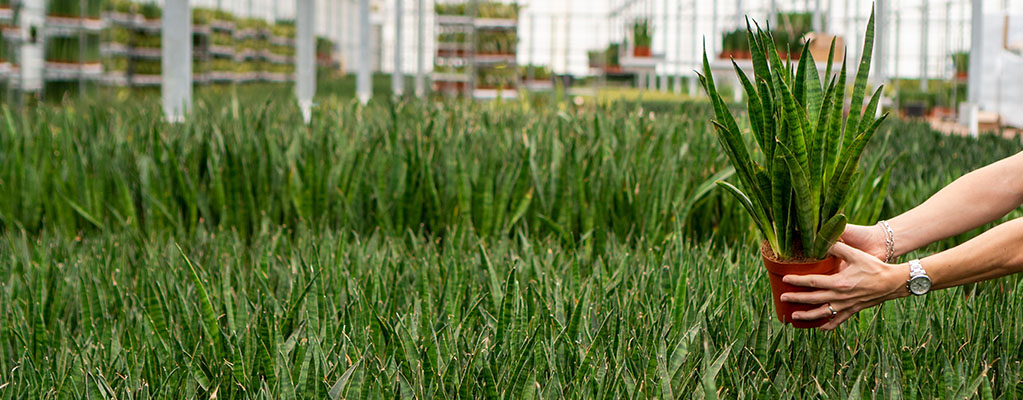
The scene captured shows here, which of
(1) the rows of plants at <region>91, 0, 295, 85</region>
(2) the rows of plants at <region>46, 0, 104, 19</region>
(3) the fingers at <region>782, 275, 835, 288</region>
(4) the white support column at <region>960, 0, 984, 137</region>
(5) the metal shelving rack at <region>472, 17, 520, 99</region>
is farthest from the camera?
(1) the rows of plants at <region>91, 0, 295, 85</region>

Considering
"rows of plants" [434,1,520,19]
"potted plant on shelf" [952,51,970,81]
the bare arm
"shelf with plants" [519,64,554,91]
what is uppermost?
"rows of plants" [434,1,520,19]

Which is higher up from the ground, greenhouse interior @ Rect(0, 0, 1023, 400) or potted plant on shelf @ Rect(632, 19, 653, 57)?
potted plant on shelf @ Rect(632, 19, 653, 57)

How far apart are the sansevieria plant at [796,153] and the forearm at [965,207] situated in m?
0.18

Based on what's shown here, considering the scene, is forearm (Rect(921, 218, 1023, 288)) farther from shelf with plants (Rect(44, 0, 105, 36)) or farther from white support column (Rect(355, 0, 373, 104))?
shelf with plants (Rect(44, 0, 105, 36))

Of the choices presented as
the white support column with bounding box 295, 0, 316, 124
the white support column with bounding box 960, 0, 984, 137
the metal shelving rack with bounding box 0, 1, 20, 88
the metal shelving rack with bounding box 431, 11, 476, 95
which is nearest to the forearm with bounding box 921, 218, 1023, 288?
the white support column with bounding box 960, 0, 984, 137

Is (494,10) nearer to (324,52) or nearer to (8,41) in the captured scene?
(8,41)

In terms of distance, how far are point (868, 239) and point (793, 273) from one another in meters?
0.23

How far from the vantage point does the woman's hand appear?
1117 millimetres

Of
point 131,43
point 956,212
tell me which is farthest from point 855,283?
point 131,43

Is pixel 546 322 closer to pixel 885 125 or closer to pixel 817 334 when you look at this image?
pixel 817 334

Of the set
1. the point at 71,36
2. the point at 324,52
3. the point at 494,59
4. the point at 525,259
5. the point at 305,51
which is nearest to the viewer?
the point at 525,259

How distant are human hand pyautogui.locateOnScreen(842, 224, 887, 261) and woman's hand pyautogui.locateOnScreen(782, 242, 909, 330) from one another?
0.20m

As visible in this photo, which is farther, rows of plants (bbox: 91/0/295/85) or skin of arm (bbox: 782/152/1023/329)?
rows of plants (bbox: 91/0/295/85)

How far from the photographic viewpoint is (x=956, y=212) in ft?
4.38
